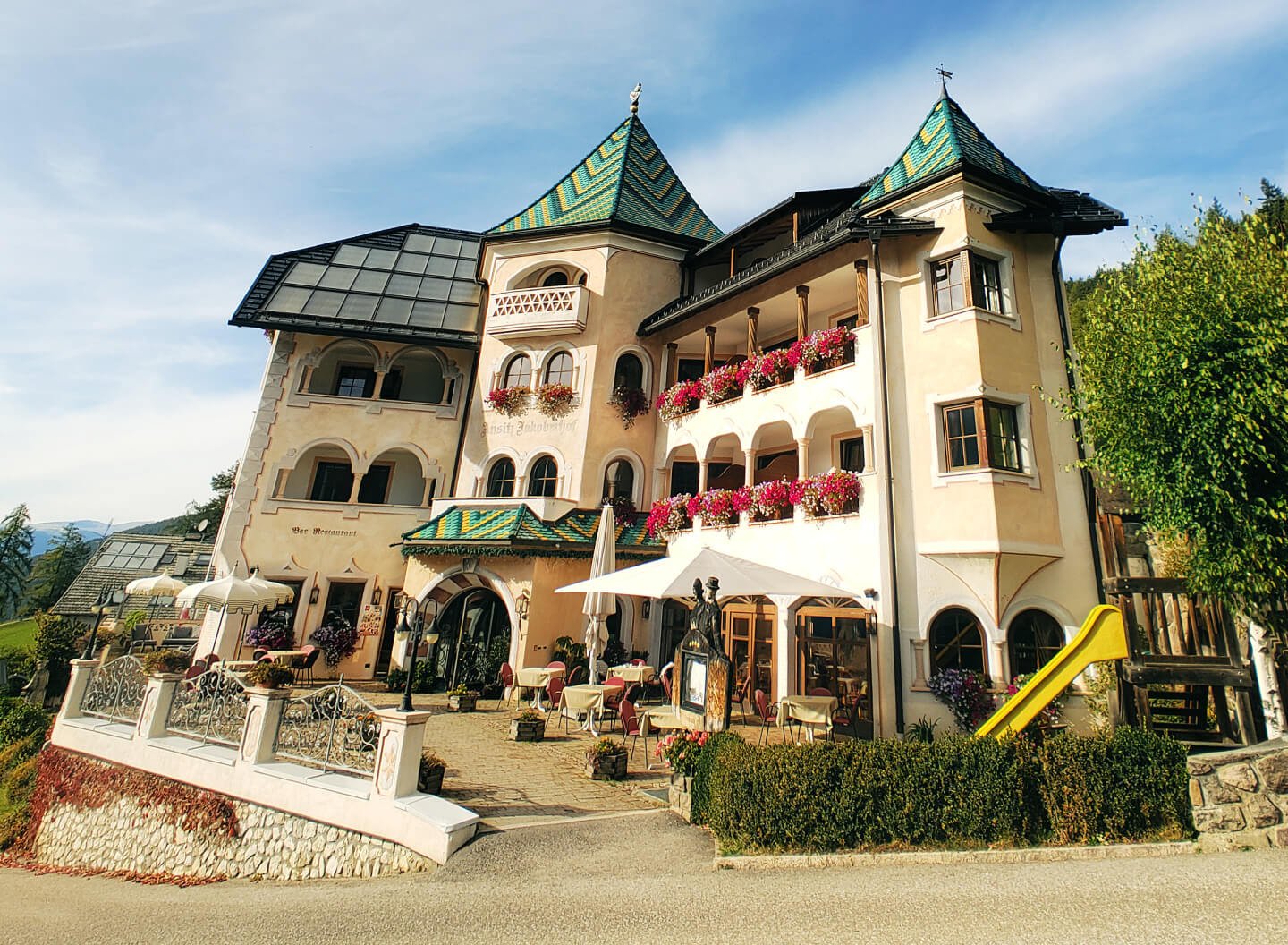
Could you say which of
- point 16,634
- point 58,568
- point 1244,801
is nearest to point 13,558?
point 58,568

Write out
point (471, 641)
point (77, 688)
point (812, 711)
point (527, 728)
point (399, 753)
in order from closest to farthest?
point (399, 753), point (812, 711), point (527, 728), point (77, 688), point (471, 641)

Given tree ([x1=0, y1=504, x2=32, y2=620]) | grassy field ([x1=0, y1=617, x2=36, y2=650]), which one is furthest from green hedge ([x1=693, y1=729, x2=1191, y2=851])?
tree ([x1=0, y1=504, x2=32, y2=620])

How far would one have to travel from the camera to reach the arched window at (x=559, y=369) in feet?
66.4

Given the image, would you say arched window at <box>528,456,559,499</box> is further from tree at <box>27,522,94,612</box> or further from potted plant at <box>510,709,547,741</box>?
tree at <box>27,522,94,612</box>

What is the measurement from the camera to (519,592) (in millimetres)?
17047

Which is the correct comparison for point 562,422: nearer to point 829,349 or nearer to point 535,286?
point 535,286

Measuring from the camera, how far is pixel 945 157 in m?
14.2

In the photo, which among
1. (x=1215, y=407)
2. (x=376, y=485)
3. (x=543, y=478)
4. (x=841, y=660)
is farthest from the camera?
(x=376, y=485)

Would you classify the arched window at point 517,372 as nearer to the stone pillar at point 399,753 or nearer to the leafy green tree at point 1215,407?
the stone pillar at point 399,753

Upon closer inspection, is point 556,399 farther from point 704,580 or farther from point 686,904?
point 686,904

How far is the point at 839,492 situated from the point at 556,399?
385 inches

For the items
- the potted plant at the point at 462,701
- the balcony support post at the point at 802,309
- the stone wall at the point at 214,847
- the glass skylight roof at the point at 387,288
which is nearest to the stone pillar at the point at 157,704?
the stone wall at the point at 214,847

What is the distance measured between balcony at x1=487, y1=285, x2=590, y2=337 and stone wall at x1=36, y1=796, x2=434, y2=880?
49.0 feet

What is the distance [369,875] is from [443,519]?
12.6 meters
